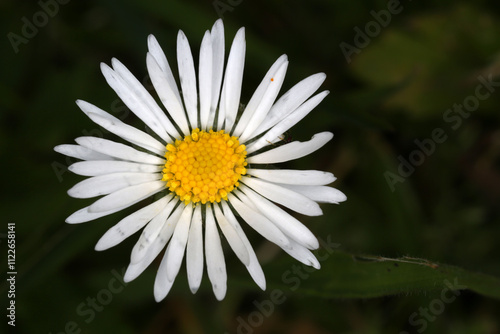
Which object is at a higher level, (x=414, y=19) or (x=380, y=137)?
(x=414, y=19)

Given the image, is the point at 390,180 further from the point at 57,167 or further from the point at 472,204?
the point at 57,167

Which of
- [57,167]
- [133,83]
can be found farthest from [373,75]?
[57,167]

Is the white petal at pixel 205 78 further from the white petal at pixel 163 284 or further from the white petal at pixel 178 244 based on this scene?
the white petal at pixel 163 284

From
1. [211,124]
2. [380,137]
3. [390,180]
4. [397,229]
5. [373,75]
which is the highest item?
[211,124]

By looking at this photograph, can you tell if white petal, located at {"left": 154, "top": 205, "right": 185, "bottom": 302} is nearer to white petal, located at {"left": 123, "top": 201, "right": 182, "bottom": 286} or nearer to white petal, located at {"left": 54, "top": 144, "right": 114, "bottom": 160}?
white petal, located at {"left": 123, "top": 201, "right": 182, "bottom": 286}

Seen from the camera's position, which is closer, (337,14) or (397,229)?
(397,229)

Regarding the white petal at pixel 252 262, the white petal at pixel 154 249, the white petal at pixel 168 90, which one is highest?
the white petal at pixel 168 90

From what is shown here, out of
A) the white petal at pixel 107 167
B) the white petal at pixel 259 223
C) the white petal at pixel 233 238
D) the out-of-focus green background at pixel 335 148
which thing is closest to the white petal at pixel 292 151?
the white petal at pixel 259 223
